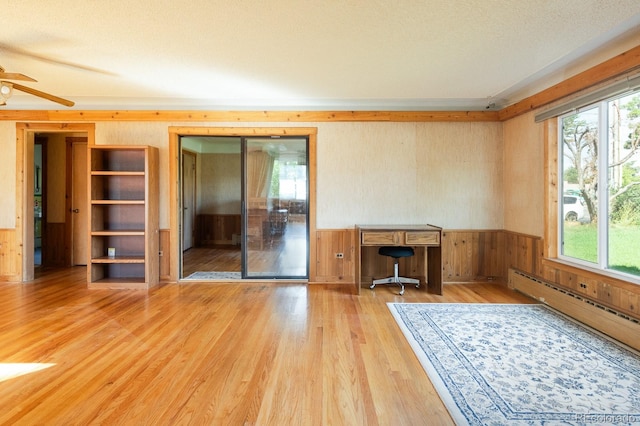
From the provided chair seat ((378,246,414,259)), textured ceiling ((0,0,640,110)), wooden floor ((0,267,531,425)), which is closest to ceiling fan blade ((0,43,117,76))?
textured ceiling ((0,0,640,110))

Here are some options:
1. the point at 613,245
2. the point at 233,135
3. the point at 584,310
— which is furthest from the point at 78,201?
the point at 613,245

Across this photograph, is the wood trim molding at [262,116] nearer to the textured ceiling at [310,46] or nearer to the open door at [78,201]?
the textured ceiling at [310,46]

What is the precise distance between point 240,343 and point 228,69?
265cm

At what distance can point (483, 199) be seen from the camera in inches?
197

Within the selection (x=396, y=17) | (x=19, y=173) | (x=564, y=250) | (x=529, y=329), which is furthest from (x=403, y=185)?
(x=19, y=173)

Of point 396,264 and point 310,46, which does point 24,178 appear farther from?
point 396,264

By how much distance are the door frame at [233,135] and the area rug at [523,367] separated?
1.88 meters

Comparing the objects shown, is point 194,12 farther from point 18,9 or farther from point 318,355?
point 318,355

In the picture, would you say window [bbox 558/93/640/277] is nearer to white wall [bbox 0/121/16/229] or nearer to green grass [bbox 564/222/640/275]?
green grass [bbox 564/222/640/275]

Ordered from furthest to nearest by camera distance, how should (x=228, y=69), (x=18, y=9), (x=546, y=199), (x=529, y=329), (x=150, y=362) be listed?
(x=546, y=199)
(x=228, y=69)
(x=529, y=329)
(x=150, y=362)
(x=18, y=9)

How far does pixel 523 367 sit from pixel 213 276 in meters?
4.21

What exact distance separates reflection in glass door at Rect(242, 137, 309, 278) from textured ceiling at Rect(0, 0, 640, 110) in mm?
828

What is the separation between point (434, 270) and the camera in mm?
4559

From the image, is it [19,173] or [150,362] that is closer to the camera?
[150,362]
